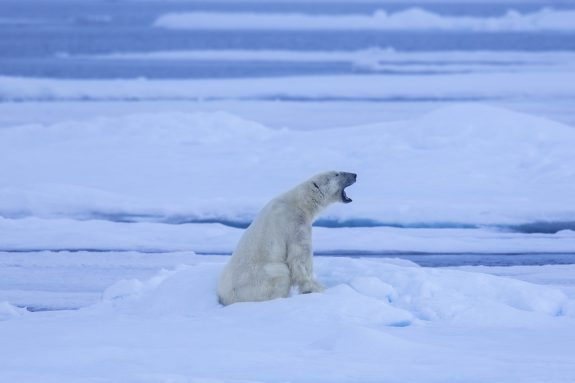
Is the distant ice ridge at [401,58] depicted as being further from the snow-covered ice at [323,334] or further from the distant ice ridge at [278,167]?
the snow-covered ice at [323,334]

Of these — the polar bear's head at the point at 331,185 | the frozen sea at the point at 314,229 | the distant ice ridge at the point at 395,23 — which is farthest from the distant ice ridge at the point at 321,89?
the distant ice ridge at the point at 395,23

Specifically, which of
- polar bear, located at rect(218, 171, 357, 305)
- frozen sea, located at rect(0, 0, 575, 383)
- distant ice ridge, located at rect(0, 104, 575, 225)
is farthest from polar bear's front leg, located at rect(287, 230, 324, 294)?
distant ice ridge, located at rect(0, 104, 575, 225)

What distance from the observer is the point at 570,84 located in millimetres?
19469

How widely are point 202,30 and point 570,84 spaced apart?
31631 millimetres

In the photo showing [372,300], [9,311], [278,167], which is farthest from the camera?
[278,167]

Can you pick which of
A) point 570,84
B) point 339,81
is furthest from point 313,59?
point 570,84

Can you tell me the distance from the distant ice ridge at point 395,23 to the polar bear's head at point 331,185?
41764 mm

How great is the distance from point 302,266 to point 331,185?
47 cm

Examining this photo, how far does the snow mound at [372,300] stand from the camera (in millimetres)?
4719

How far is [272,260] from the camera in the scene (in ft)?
16.4

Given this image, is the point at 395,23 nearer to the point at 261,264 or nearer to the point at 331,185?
the point at 331,185

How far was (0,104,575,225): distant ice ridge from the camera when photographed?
8.89 m

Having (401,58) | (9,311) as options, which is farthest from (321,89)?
(9,311)

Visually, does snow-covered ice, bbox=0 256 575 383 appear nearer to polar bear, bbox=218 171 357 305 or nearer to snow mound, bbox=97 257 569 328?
snow mound, bbox=97 257 569 328
